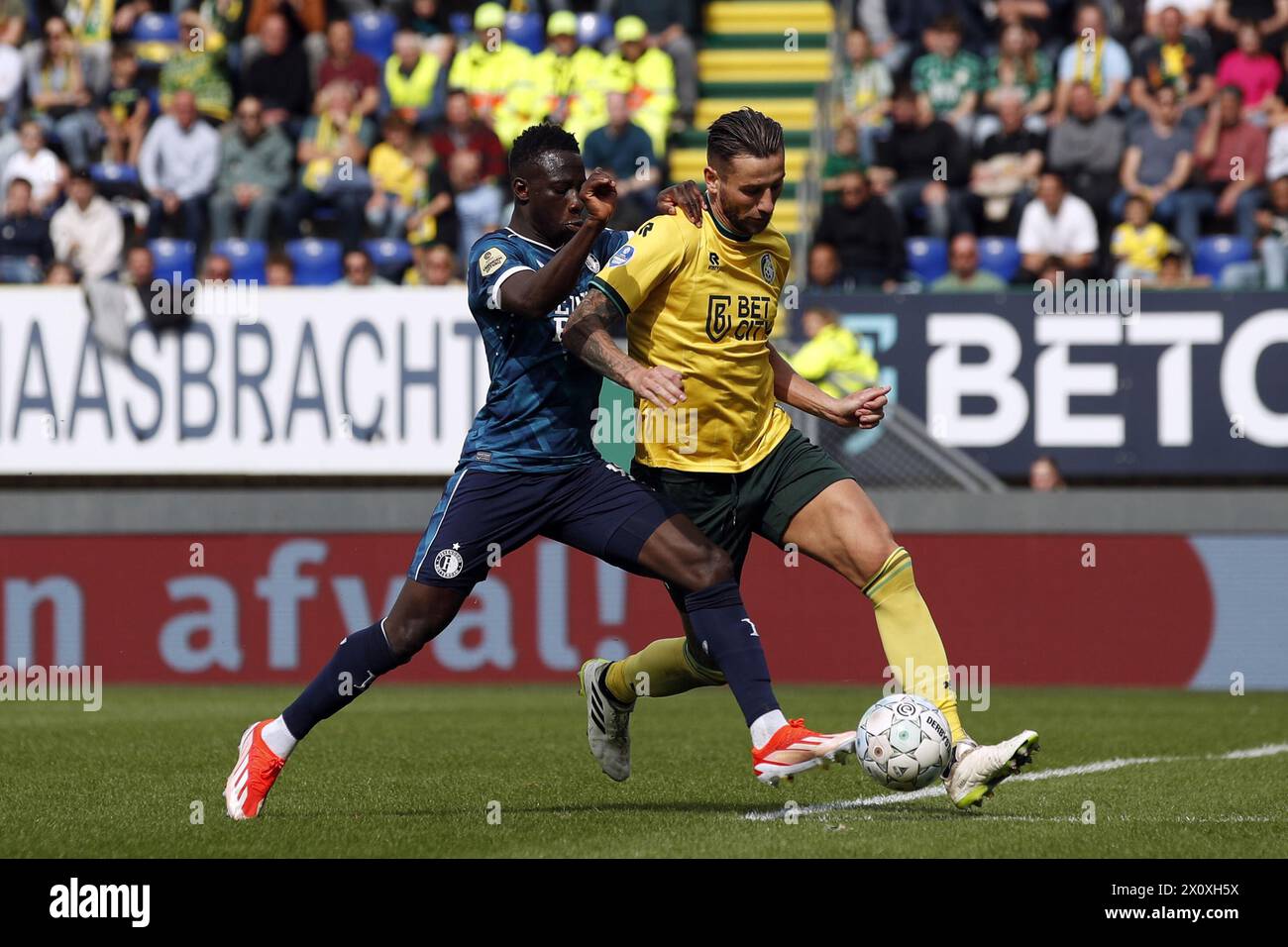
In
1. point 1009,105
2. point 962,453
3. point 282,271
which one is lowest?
point 962,453

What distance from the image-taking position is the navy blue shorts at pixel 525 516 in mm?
7184

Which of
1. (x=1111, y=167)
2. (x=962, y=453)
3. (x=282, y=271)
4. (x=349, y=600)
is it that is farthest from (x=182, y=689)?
(x=1111, y=167)

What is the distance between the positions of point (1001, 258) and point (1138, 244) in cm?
104

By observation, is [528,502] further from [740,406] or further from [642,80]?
[642,80]

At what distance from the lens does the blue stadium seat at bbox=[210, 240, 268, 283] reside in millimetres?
16625

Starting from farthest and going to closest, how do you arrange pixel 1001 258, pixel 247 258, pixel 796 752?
1. pixel 247 258
2. pixel 1001 258
3. pixel 796 752

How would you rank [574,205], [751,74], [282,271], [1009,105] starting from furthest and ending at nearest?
[751,74]
[1009,105]
[282,271]
[574,205]

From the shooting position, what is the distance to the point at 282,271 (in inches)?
629

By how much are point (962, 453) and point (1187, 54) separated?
4708mm

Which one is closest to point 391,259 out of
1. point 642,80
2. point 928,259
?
point 642,80

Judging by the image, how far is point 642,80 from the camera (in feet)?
58.3

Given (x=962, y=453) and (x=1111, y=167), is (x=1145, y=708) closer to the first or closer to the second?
(x=962, y=453)

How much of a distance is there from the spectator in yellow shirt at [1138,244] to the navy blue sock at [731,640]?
31.0 feet
